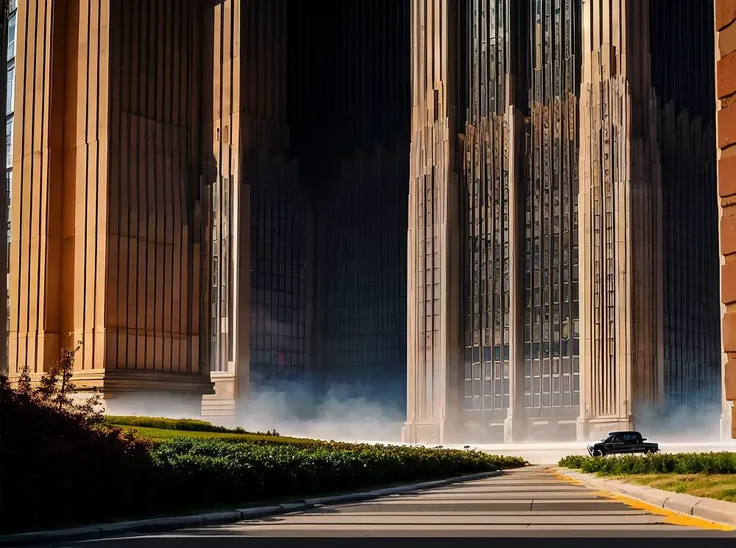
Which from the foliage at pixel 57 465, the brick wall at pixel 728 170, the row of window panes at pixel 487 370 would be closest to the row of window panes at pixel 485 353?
the row of window panes at pixel 487 370

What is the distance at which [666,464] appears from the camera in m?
27.0

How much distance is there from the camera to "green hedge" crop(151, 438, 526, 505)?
61.4 ft

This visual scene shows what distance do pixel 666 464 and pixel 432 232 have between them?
5883 centimetres

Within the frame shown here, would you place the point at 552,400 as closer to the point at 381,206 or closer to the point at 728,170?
the point at 381,206

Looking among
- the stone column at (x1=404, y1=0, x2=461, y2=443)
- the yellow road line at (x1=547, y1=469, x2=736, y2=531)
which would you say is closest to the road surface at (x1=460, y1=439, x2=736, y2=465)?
the stone column at (x1=404, y1=0, x2=461, y2=443)

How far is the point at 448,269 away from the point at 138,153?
42802 millimetres

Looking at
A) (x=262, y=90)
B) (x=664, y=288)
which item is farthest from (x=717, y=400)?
(x=262, y=90)

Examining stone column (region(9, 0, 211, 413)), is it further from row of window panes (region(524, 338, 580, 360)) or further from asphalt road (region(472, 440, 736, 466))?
row of window panes (region(524, 338, 580, 360))

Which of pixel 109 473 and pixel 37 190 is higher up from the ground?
pixel 37 190

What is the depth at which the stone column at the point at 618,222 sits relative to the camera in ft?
236

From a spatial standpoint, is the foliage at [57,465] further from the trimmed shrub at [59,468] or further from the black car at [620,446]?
the black car at [620,446]

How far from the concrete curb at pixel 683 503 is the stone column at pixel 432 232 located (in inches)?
2331

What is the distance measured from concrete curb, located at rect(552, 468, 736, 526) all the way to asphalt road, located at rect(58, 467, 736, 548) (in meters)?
0.19

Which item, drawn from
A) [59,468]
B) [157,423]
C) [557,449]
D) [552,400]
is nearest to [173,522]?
[59,468]
